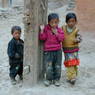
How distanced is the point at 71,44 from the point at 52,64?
0.44 metres

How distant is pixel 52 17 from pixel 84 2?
11.2 ft

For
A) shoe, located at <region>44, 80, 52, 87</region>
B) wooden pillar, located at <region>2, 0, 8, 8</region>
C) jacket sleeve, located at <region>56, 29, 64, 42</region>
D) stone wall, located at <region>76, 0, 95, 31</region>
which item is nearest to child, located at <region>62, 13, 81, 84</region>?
jacket sleeve, located at <region>56, 29, 64, 42</region>

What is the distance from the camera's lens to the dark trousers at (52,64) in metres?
5.91

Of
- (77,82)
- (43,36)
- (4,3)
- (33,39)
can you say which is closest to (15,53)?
(33,39)

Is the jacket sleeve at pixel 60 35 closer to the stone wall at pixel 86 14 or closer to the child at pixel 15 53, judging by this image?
the child at pixel 15 53

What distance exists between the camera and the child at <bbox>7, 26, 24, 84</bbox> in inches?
233

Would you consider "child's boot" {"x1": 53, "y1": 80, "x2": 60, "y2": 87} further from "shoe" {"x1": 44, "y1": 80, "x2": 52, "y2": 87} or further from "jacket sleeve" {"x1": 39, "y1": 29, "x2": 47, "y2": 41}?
"jacket sleeve" {"x1": 39, "y1": 29, "x2": 47, "y2": 41}

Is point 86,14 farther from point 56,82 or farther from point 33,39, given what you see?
point 33,39

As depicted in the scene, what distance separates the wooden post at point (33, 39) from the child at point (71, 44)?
402 mm

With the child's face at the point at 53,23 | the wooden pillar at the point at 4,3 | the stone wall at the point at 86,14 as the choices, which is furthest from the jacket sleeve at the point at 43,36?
the wooden pillar at the point at 4,3

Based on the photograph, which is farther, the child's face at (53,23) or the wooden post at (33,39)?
the child's face at (53,23)

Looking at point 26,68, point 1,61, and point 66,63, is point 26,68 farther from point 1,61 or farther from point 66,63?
point 1,61

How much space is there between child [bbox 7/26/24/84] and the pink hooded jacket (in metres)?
0.41

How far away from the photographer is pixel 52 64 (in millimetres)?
6008
